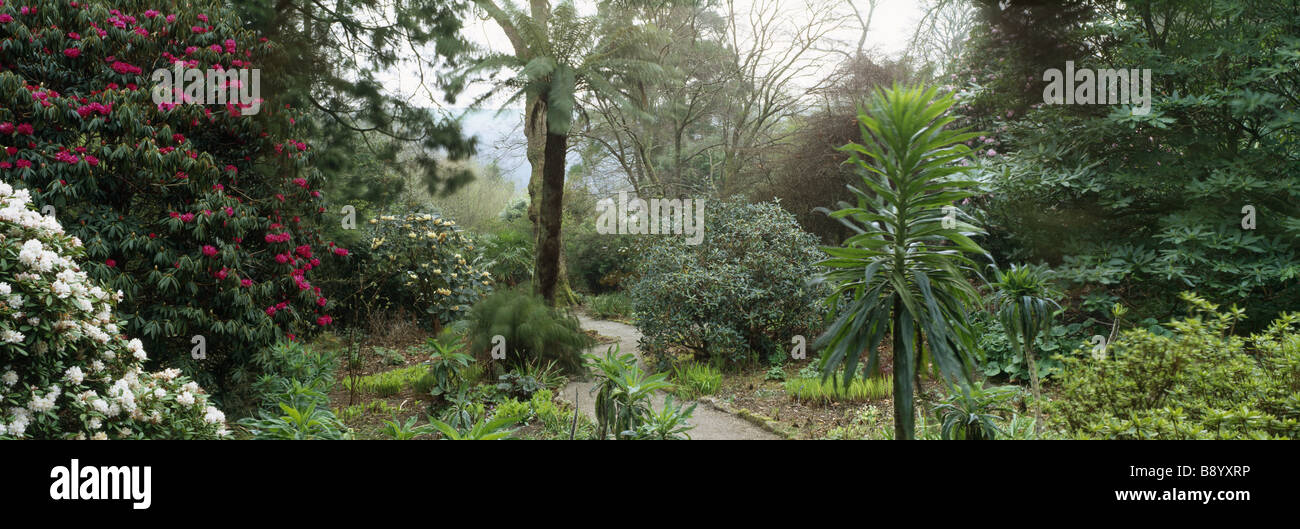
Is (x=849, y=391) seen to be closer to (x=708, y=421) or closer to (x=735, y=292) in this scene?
(x=708, y=421)

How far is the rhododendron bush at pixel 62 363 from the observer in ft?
8.02

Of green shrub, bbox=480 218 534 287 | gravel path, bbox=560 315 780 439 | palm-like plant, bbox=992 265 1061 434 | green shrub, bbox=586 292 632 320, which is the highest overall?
green shrub, bbox=480 218 534 287

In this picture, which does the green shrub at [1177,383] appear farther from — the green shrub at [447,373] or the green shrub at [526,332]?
the green shrub at [447,373]

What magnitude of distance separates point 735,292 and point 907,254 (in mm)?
3581

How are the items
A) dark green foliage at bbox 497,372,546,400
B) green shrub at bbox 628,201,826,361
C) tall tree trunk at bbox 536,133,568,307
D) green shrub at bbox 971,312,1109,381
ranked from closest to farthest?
1. dark green foliage at bbox 497,372,546,400
2. green shrub at bbox 971,312,1109,381
3. green shrub at bbox 628,201,826,361
4. tall tree trunk at bbox 536,133,568,307

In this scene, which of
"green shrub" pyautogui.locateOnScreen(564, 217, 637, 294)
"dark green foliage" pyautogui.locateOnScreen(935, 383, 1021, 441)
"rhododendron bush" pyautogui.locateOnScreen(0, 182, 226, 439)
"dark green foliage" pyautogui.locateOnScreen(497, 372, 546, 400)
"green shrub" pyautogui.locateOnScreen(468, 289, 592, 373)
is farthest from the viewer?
"green shrub" pyautogui.locateOnScreen(564, 217, 637, 294)

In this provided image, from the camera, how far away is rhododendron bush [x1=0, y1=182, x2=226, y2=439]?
245cm

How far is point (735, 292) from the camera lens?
6.06 metres

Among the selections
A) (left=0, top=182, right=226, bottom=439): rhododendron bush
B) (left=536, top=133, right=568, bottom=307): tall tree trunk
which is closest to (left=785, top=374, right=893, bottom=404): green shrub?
(left=536, top=133, right=568, bottom=307): tall tree trunk

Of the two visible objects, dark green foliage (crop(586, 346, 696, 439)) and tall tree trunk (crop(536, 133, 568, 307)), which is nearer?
dark green foliage (crop(586, 346, 696, 439))

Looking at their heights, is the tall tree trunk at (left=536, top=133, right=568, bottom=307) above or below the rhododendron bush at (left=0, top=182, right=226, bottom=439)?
above

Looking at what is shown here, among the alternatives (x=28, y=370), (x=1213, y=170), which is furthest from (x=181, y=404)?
(x=1213, y=170)

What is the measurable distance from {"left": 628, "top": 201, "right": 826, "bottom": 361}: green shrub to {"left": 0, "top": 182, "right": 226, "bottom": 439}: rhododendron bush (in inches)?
158

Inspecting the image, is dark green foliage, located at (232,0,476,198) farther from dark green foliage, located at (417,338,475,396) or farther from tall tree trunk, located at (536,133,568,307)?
dark green foliage, located at (417,338,475,396)
